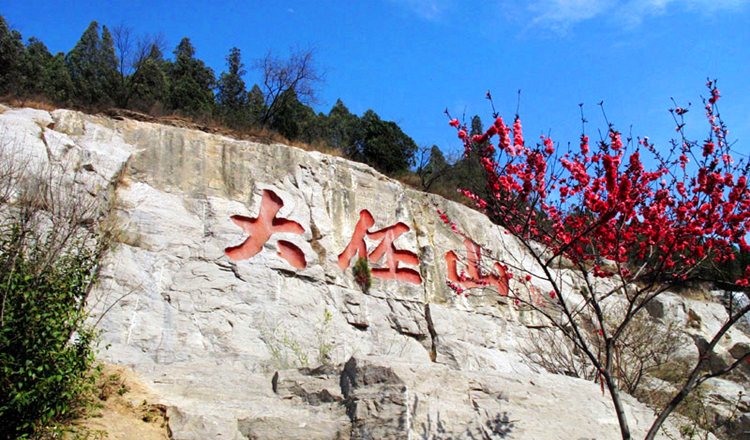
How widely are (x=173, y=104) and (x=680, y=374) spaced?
15.3 meters

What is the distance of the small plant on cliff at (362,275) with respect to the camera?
10.6 m

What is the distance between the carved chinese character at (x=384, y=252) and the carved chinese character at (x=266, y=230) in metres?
1.05

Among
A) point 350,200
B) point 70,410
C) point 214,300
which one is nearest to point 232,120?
point 350,200

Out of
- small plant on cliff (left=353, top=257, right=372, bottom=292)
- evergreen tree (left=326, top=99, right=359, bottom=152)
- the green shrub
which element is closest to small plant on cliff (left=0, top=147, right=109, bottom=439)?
the green shrub

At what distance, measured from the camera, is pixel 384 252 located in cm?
1131

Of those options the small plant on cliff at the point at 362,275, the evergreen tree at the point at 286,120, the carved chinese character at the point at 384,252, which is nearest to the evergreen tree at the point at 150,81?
the evergreen tree at the point at 286,120

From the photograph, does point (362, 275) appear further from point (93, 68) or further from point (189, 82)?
point (93, 68)

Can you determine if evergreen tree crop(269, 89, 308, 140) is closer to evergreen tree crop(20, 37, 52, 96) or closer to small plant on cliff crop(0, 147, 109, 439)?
evergreen tree crop(20, 37, 52, 96)

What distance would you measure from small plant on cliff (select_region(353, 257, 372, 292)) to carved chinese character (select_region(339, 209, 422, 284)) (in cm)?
19

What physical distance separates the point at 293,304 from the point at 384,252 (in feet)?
8.58

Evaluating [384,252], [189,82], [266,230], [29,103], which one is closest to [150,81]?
[189,82]

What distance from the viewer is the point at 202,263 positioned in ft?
29.3

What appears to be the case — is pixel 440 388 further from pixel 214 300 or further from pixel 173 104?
pixel 173 104

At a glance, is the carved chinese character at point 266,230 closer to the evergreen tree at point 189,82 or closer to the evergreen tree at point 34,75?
the evergreen tree at point 189,82
